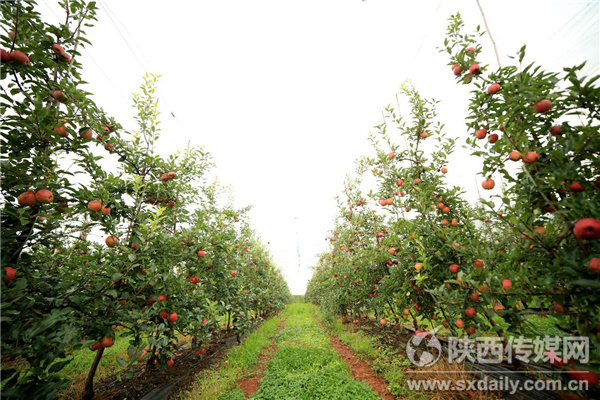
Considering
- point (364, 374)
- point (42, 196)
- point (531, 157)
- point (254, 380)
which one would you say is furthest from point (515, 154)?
point (254, 380)

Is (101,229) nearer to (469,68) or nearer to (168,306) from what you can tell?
(168,306)

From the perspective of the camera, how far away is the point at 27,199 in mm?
1656

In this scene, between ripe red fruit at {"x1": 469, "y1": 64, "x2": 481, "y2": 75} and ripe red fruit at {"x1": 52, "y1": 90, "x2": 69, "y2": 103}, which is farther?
ripe red fruit at {"x1": 469, "y1": 64, "x2": 481, "y2": 75}

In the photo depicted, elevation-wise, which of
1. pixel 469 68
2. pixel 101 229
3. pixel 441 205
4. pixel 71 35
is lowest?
pixel 101 229

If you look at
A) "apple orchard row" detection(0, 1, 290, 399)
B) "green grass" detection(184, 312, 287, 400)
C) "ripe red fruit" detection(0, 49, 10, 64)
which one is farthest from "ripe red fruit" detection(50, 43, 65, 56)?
"green grass" detection(184, 312, 287, 400)

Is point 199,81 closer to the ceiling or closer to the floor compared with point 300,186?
closer to the floor

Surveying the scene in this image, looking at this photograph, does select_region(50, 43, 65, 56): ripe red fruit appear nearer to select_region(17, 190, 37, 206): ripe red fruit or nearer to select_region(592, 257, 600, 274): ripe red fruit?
select_region(17, 190, 37, 206): ripe red fruit

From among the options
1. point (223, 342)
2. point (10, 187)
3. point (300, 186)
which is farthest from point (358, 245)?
point (300, 186)

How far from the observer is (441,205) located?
3.29 m

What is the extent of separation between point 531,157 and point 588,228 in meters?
0.69

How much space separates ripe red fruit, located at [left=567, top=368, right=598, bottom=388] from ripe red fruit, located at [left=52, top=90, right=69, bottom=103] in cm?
485

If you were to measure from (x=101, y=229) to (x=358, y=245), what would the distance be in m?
6.22

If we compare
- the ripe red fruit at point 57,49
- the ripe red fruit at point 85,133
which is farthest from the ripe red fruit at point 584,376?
the ripe red fruit at point 57,49

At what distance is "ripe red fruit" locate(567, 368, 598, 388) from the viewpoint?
146 centimetres
